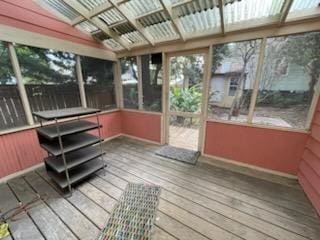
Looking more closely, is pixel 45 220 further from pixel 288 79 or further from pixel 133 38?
pixel 288 79

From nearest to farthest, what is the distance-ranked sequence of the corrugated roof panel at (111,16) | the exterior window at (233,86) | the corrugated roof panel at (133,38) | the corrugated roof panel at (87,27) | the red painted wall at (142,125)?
the corrugated roof panel at (111,16), the exterior window at (233,86), the corrugated roof panel at (87,27), the corrugated roof panel at (133,38), the red painted wall at (142,125)

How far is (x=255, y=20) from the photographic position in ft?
6.71

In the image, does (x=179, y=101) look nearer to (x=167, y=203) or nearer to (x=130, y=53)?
(x=130, y=53)

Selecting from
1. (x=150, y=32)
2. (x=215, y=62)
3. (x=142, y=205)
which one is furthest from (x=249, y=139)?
(x=150, y=32)

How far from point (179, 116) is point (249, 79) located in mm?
1465

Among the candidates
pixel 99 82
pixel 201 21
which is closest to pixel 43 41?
pixel 99 82

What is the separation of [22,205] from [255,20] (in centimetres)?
381

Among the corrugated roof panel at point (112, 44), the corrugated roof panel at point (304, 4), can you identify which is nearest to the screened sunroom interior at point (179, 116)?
the corrugated roof panel at point (304, 4)

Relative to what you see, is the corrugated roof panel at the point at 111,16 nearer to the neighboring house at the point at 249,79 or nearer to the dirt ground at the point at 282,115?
the neighboring house at the point at 249,79

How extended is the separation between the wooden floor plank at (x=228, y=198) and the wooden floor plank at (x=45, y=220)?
1.31 meters

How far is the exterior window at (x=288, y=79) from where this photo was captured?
1946 mm

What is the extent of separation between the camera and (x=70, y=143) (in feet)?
6.77

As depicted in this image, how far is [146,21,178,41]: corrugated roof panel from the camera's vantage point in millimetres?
2497

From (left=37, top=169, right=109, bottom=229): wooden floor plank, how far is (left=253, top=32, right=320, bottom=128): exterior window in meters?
2.60
